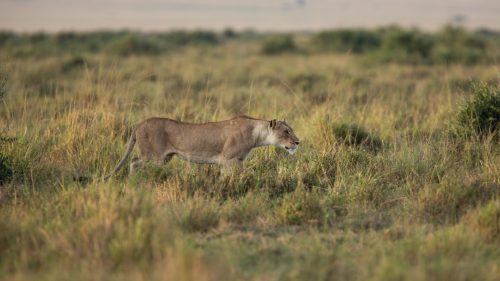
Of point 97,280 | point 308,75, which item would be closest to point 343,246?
point 97,280

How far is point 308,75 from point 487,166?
13.1 meters

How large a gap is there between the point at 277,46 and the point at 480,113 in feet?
89.1

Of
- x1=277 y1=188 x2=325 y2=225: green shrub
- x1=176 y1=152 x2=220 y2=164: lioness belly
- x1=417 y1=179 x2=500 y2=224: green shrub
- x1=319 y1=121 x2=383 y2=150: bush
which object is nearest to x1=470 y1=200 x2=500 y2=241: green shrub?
x1=417 y1=179 x2=500 y2=224: green shrub

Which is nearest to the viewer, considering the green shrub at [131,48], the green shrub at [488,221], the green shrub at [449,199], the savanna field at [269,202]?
the savanna field at [269,202]

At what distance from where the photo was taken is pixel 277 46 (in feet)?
120

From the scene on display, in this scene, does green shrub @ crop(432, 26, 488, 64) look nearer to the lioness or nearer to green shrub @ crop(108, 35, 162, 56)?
green shrub @ crop(108, 35, 162, 56)

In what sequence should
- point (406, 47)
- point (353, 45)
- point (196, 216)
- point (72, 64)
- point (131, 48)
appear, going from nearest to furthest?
point (196, 216)
point (72, 64)
point (406, 47)
point (131, 48)
point (353, 45)

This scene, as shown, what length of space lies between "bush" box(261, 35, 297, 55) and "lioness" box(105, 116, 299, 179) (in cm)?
2777

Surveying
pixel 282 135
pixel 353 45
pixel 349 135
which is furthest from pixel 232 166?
pixel 353 45

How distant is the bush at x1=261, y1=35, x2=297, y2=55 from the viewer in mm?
36188

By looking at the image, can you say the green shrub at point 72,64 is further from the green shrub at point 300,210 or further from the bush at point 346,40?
the bush at point 346,40

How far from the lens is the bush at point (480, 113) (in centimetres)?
1009

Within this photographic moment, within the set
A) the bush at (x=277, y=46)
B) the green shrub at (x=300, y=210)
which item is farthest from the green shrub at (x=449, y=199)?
the bush at (x=277, y=46)

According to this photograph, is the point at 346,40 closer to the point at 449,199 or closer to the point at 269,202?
the point at 269,202
